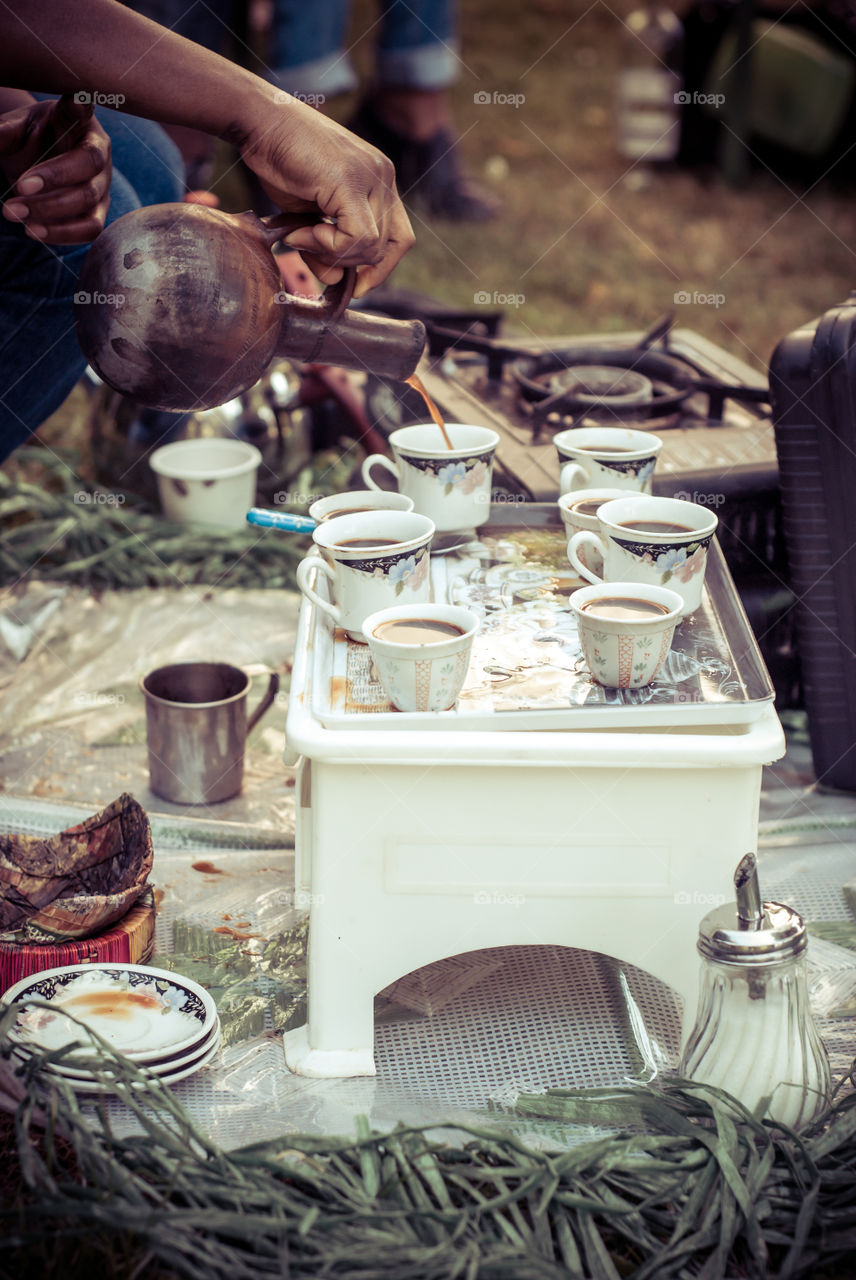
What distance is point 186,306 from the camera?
158cm

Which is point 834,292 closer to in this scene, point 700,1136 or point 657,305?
point 657,305

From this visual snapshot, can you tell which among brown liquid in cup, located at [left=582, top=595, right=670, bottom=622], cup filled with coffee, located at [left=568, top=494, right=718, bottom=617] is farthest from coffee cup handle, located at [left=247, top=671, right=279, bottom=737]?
brown liquid in cup, located at [left=582, top=595, right=670, bottom=622]

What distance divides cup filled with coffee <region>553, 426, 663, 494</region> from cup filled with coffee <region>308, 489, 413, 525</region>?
273mm

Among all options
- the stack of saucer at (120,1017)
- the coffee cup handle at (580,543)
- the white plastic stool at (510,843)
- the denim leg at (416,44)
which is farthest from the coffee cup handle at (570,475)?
the denim leg at (416,44)

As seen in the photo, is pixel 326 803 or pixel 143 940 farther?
pixel 143 940

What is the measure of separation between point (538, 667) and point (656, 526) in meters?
0.30

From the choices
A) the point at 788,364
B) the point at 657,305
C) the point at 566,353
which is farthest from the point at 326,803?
the point at 657,305

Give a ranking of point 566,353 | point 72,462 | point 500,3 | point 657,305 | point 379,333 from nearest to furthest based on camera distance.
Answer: point 379,333
point 566,353
point 72,462
point 657,305
point 500,3

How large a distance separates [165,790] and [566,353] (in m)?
1.24

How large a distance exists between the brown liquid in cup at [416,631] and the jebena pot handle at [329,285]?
0.48 meters

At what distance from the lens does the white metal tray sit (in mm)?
1442

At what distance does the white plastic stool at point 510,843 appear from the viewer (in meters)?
1.43

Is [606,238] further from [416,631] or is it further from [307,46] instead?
[416,631]

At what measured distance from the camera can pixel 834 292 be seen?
4.88 m
